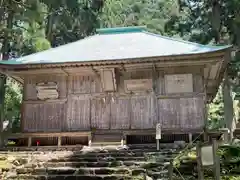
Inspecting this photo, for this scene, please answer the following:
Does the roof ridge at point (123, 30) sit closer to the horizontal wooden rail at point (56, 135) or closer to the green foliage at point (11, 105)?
the horizontal wooden rail at point (56, 135)

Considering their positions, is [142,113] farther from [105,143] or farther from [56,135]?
[56,135]

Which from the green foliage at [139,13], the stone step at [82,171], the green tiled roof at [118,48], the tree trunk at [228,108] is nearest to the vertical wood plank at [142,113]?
the green tiled roof at [118,48]

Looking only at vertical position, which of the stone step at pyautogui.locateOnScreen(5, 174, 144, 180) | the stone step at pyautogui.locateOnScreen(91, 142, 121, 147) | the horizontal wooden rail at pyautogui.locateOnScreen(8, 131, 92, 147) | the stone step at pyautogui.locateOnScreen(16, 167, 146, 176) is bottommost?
the stone step at pyautogui.locateOnScreen(5, 174, 144, 180)

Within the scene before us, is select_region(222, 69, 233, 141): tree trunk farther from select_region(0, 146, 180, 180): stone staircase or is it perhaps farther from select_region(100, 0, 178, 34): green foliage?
select_region(0, 146, 180, 180): stone staircase

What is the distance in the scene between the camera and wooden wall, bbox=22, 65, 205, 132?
42.3 feet

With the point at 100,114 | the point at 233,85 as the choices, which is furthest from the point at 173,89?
the point at 233,85

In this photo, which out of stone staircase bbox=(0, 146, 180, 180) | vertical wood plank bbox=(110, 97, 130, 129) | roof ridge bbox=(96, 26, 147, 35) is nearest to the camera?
stone staircase bbox=(0, 146, 180, 180)

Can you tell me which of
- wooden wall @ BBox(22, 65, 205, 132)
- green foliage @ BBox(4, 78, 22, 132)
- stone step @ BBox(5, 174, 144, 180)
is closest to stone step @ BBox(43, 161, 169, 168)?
stone step @ BBox(5, 174, 144, 180)

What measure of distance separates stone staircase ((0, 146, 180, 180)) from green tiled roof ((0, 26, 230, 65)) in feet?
13.5

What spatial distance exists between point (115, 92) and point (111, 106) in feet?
1.86

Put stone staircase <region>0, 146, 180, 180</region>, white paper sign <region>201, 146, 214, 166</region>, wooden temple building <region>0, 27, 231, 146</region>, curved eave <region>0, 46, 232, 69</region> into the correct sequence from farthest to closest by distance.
→ 1. wooden temple building <region>0, 27, 231, 146</region>
2. curved eave <region>0, 46, 232, 69</region>
3. stone staircase <region>0, 146, 180, 180</region>
4. white paper sign <region>201, 146, 214, 166</region>

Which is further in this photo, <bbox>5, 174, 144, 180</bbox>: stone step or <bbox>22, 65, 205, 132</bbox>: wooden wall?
<bbox>22, 65, 205, 132</bbox>: wooden wall

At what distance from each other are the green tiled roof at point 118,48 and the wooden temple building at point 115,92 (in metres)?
0.04

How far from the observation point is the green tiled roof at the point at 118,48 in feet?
42.4
